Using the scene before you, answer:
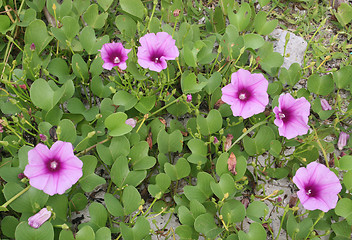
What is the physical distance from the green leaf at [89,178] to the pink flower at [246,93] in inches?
26.7

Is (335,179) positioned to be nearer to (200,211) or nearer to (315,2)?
(200,211)

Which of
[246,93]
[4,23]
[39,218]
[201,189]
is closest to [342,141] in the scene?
[246,93]

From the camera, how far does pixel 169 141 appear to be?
1.80 meters

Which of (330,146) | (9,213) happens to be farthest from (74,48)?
(330,146)

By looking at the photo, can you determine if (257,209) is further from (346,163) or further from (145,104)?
(145,104)

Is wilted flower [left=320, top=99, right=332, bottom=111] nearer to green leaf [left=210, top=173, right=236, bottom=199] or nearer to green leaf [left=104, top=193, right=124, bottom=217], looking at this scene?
green leaf [left=210, top=173, right=236, bottom=199]

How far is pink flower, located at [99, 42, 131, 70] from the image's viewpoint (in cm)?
183

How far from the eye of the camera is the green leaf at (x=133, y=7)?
2.11 m

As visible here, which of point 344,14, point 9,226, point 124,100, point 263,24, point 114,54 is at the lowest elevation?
point 9,226

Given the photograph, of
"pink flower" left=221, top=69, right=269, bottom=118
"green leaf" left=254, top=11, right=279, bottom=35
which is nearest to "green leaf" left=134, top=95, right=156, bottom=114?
"pink flower" left=221, top=69, right=269, bottom=118

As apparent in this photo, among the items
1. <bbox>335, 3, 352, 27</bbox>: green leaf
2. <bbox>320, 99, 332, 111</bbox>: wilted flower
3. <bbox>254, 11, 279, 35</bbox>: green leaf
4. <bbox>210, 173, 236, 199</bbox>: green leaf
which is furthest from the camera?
<bbox>335, 3, 352, 27</bbox>: green leaf

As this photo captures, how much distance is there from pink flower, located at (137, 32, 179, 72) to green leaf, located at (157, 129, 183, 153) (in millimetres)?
338

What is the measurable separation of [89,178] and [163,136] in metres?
0.41

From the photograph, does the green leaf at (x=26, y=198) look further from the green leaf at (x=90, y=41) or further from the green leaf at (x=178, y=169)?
the green leaf at (x=90, y=41)
